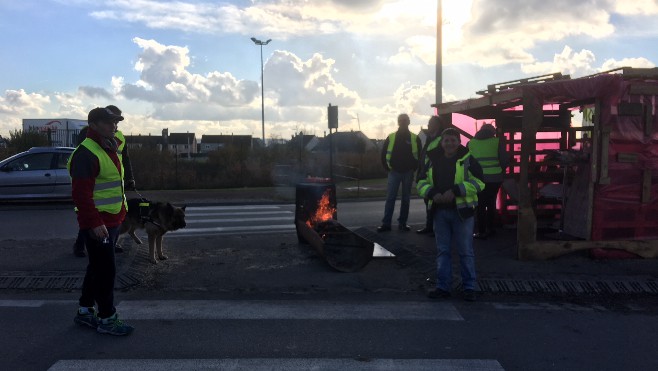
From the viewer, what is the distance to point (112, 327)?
488 centimetres

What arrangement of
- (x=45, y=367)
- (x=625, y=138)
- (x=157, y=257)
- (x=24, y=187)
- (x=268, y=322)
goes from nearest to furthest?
1. (x=45, y=367)
2. (x=268, y=322)
3. (x=625, y=138)
4. (x=157, y=257)
5. (x=24, y=187)

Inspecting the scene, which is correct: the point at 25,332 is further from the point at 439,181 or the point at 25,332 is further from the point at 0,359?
the point at 439,181

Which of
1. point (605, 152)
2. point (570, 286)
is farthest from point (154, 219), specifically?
point (605, 152)

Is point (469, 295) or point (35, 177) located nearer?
point (469, 295)

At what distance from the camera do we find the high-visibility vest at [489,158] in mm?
8469

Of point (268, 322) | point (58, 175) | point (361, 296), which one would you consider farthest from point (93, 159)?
point (58, 175)

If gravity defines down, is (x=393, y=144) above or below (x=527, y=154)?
above

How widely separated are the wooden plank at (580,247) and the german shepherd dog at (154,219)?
452 centimetres

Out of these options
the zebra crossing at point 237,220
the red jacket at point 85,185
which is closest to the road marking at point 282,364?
the red jacket at point 85,185

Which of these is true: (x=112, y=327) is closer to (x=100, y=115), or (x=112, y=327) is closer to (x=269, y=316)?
(x=269, y=316)

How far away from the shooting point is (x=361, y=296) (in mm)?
6164

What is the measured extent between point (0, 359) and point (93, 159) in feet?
5.45

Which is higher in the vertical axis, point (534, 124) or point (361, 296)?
point (534, 124)

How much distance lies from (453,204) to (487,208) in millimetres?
3193
